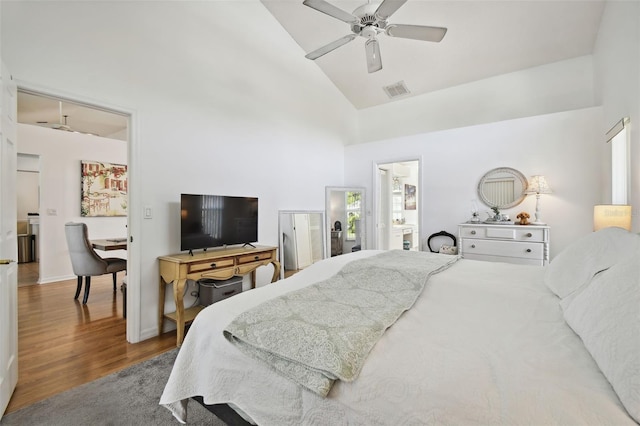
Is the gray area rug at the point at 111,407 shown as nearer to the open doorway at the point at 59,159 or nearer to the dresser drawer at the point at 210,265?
the dresser drawer at the point at 210,265

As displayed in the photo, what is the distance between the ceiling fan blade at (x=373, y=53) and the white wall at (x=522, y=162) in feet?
6.27

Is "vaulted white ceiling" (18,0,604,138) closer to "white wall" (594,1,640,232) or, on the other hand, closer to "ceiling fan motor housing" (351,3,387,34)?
"white wall" (594,1,640,232)

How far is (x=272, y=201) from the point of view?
4.11m

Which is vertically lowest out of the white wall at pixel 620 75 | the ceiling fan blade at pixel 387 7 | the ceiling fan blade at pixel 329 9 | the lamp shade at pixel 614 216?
the lamp shade at pixel 614 216

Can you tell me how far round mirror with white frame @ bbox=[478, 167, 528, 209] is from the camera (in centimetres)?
388

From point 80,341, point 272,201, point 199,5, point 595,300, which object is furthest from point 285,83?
point 595,300

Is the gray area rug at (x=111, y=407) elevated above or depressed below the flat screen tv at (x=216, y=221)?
below

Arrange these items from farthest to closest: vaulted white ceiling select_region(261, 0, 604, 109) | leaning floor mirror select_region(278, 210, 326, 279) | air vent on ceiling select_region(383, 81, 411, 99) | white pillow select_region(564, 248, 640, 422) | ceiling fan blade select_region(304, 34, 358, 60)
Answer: air vent on ceiling select_region(383, 81, 411, 99) < leaning floor mirror select_region(278, 210, 326, 279) < vaulted white ceiling select_region(261, 0, 604, 109) < ceiling fan blade select_region(304, 34, 358, 60) < white pillow select_region(564, 248, 640, 422)

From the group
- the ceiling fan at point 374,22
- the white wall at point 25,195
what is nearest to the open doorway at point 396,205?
the ceiling fan at point 374,22

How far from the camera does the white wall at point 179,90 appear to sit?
7.39ft

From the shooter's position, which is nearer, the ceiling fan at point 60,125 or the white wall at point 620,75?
the white wall at point 620,75

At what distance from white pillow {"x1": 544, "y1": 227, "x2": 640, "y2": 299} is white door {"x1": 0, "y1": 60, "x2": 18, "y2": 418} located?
9.68ft

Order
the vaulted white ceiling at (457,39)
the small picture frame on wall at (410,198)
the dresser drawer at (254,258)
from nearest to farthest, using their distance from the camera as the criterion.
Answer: the dresser drawer at (254,258)
the vaulted white ceiling at (457,39)
the small picture frame on wall at (410,198)

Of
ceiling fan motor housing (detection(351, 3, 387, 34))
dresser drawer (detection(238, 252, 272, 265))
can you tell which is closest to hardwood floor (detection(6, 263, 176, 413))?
dresser drawer (detection(238, 252, 272, 265))
